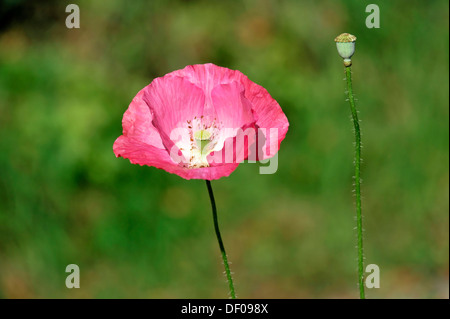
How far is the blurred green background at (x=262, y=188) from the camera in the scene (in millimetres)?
2721

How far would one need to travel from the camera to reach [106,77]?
10.6 ft

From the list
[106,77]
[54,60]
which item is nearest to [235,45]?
[106,77]

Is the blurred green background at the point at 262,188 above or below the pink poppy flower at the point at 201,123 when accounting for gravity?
above

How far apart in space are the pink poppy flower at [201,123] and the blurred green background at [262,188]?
1.89 metres

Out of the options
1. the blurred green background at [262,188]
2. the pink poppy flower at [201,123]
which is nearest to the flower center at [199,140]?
the pink poppy flower at [201,123]

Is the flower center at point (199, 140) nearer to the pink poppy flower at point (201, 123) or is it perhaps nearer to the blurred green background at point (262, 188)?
the pink poppy flower at point (201, 123)

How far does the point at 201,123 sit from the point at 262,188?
214 centimetres

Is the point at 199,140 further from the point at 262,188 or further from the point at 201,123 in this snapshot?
the point at 262,188

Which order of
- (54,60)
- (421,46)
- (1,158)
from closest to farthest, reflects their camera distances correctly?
(1,158)
(421,46)
(54,60)

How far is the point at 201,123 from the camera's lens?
2.86 feet

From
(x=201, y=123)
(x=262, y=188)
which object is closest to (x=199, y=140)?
(x=201, y=123)
